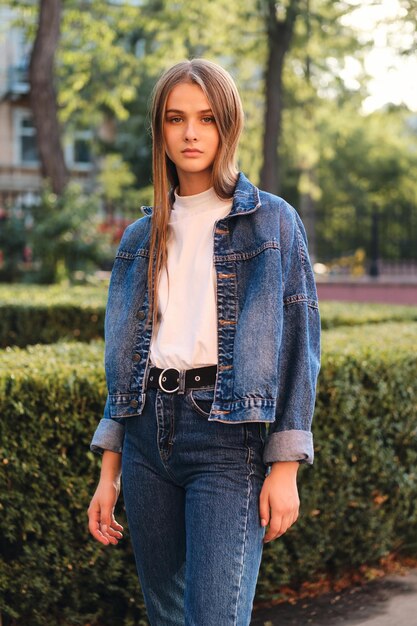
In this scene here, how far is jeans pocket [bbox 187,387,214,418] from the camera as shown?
2.54 m

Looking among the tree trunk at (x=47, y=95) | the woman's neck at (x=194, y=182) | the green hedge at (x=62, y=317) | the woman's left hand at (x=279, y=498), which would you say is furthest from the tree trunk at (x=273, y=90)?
the woman's left hand at (x=279, y=498)

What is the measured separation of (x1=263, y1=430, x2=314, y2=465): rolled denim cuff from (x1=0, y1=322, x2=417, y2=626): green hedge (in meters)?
1.63

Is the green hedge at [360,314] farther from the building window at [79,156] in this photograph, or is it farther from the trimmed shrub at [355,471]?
A: the building window at [79,156]

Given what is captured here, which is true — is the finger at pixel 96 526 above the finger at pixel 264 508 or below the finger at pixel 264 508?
below

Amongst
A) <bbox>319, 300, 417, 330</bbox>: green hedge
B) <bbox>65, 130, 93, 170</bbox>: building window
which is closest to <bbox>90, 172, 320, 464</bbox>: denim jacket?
<bbox>319, 300, 417, 330</bbox>: green hedge

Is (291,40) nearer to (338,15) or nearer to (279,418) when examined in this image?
(338,15)

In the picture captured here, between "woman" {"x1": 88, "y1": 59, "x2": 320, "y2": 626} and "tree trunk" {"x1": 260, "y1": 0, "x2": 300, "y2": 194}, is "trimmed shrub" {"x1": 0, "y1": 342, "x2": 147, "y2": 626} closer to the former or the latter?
"woman" {"x1": 88, "y1": 59, "x2": 320, "y2": 626}

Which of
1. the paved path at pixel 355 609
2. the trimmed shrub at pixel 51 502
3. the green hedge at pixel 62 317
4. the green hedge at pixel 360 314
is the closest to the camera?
the trimmed shrub at pixel 51 502

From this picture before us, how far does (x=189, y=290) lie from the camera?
2.71 metres

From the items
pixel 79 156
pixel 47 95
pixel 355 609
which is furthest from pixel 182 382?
pixel 79 156

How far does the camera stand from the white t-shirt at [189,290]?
2.61 m

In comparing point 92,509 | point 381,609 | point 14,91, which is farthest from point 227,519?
point 14,91

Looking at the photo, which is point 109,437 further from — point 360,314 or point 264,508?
point 360,314

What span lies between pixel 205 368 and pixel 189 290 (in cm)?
25
